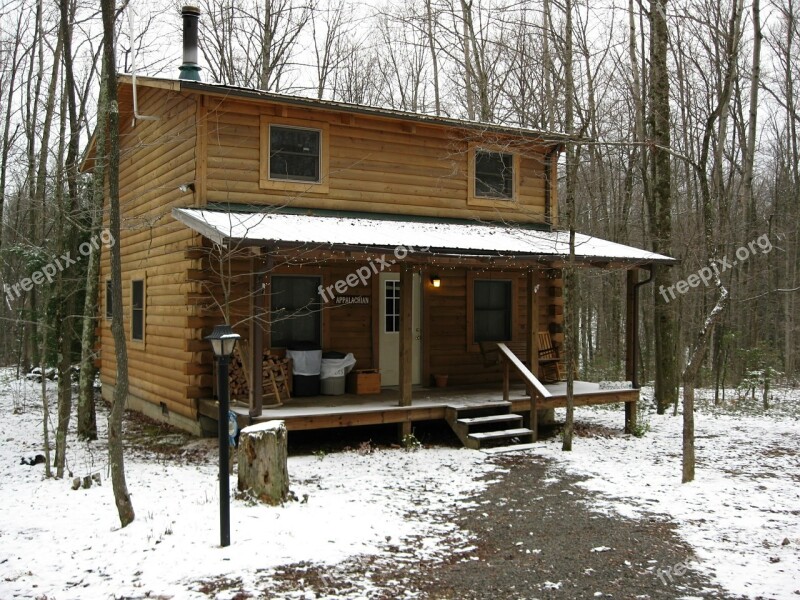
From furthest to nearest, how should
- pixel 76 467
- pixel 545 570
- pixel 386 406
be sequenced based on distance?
pixel 386 406
pixel 76 467
pixel 545 570

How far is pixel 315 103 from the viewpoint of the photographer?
10953mm

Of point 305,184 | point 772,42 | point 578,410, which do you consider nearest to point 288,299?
point 305,184

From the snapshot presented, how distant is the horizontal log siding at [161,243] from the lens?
426 inches

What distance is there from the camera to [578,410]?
1426cm

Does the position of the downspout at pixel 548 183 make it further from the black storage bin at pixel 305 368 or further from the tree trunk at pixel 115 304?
the tree trunk at pixel 115 304

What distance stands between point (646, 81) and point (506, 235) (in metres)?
8.73

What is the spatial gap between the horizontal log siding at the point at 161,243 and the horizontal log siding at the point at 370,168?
0.54 meters

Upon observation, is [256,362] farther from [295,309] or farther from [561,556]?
[561,556]

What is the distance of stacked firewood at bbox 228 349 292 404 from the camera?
10352 mm

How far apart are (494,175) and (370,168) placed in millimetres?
2681

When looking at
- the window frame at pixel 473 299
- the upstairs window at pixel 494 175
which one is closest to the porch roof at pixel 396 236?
the upstairs window at pixel 494 175

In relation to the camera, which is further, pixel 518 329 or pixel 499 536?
pixel 518 329

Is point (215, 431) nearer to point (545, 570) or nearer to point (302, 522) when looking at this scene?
point (302, 522)

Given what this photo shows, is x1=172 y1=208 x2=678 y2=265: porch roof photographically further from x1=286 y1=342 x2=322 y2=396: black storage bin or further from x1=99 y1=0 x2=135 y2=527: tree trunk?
x1=99 y1=0 x2=135 y2=527: tree trunk
